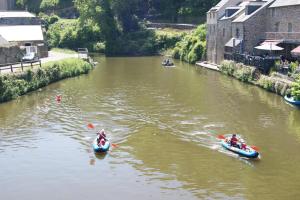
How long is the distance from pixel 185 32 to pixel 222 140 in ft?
213

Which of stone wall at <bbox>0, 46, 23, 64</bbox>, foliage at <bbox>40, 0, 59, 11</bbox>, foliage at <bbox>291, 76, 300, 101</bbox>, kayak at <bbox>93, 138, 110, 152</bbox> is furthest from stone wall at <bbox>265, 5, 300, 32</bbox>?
foliage at <bbox>40, 0, 59, 11</bbox>

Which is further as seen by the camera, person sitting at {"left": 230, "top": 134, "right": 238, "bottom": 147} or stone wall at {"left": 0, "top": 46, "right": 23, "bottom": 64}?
stone wall at {"left": 0, "top": 46, "right": 23, "bottom": 64}

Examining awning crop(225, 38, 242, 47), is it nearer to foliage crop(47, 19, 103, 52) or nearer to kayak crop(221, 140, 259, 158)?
kayak crop(221, 140, 259, 158)

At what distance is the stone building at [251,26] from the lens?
170ft

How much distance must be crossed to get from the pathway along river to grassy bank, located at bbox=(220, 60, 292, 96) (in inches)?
42.2

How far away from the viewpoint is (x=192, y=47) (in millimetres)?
80250

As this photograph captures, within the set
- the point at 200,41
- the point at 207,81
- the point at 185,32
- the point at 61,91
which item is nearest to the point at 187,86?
the point at 207,81

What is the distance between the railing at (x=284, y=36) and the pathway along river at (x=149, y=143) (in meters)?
7.27

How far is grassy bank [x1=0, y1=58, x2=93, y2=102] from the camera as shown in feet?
142

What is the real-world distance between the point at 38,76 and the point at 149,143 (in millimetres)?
23869

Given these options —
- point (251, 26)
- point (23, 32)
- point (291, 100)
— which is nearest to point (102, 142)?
point (291, 100)

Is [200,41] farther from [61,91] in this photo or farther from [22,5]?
[22,5]

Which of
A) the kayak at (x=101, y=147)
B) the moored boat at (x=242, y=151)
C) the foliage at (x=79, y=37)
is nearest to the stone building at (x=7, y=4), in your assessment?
the foliage at (x=79, y=37)

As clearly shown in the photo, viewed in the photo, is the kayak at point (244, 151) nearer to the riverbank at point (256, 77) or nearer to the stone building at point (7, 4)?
the riverbank at point (256, 77)
